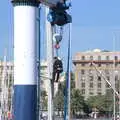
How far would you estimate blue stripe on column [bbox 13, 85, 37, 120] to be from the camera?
13547 millimetres

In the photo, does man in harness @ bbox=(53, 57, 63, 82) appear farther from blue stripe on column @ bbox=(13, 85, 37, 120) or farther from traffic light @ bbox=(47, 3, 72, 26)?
blue stripe on column @ bbox=(13, 85, 37, 120)

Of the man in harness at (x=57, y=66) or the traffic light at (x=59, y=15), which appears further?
the man in harness at (x=57, y=66)

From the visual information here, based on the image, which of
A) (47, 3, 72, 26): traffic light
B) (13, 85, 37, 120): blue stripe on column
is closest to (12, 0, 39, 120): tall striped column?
(13, 85, 37, 120): blue stripe on column

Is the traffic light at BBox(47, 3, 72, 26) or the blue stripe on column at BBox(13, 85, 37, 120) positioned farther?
the traffic light at BBox(47, 3, 72, 26)

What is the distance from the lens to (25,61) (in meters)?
13.6

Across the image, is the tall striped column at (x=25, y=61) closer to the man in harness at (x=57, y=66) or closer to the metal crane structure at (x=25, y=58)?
the metal crane structure at (x=25, y=58)

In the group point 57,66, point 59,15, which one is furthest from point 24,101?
point 59,15

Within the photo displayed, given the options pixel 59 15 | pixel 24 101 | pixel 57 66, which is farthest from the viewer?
pixel 57 66

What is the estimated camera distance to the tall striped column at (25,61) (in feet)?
44.3

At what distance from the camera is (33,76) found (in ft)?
44.8

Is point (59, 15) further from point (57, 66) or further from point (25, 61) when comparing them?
point (25, 61)

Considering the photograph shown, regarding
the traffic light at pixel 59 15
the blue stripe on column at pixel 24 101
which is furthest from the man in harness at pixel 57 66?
the blue stripe on column at pixel 24 101

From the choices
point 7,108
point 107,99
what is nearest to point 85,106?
point 107,99

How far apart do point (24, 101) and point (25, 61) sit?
0.96m
